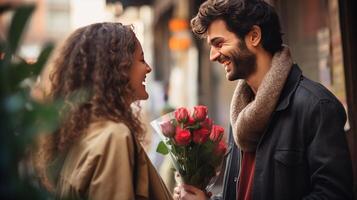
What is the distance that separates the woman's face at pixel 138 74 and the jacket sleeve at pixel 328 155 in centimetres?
77

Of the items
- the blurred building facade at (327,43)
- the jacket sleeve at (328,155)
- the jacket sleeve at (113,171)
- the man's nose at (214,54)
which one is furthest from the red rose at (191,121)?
the blurred building facade at (327,43)

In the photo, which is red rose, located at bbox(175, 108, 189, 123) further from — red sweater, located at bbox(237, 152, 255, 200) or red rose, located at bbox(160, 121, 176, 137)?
red sweater, located at bbox(237, 152, 255, 200)

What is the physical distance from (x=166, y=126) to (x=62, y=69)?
2.30 ft

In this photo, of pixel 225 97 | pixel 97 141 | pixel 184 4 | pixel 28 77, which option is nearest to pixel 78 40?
pixel 97 141

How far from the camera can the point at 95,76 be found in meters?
2.01

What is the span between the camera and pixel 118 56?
2.09 meters

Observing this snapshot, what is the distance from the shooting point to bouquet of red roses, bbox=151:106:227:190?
8.32 feet

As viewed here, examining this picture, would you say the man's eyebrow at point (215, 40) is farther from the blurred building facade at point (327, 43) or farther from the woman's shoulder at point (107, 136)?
the blurred building facade at point (327, 43)

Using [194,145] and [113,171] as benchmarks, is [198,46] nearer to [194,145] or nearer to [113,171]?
[194,145]

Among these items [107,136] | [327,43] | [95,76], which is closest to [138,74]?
[95,76]

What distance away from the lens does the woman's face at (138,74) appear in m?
2.15

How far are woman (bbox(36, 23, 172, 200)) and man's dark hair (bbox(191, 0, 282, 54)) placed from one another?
0.62 m

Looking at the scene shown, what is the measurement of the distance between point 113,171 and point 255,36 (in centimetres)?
112

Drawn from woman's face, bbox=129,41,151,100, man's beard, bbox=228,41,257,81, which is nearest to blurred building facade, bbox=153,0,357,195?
man's beard, bbox=228,41,257,81
